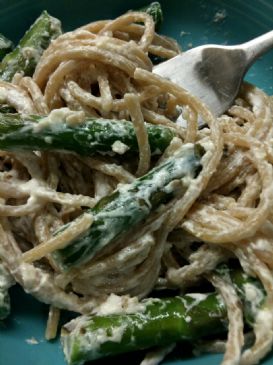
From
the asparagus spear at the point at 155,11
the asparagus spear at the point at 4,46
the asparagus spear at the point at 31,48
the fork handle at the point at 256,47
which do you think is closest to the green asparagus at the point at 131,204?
the fork handle at the point at 256,47

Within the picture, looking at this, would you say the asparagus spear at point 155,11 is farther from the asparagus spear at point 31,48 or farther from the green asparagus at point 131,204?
the green asparagus at point 131,204

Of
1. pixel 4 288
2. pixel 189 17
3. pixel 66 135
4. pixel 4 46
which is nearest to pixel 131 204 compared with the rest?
pixel 66 135

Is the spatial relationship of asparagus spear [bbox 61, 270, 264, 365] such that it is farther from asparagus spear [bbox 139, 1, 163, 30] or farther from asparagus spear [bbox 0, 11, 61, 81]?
asparagus spear [bbox 139, 1, 163, 30]

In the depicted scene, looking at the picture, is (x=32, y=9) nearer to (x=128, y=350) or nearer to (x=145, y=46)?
(x=145, y=46)

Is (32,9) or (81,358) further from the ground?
(32,9)

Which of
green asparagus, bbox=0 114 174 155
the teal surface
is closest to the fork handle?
the teal surface

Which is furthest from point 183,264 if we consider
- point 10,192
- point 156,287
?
point 10,192

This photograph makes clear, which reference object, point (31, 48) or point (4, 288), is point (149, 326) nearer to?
point (4, 288)
